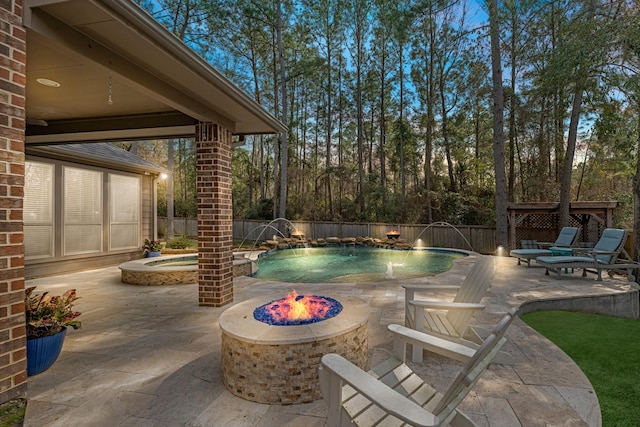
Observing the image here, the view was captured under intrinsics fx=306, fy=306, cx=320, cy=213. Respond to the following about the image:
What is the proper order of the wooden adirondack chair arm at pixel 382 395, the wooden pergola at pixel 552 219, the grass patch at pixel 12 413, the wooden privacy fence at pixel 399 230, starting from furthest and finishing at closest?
the wooden privacy fence at pixel 399 230 < the wooden pergola at pixel 552 219 < the grass patch at pixel 12 413 < the wooden adirondack chair arm at pixel 382 395

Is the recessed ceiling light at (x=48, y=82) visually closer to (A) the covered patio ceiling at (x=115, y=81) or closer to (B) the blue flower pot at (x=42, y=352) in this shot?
(A) the covered patio ceiling at (x=115, y=81)

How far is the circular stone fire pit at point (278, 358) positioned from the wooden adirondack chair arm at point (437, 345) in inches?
18.8

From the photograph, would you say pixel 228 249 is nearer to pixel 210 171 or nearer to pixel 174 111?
pixel 210 171

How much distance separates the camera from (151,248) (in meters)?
8.96

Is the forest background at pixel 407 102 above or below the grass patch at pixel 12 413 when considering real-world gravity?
above

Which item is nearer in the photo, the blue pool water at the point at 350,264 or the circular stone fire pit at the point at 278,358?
the circular stone fire pit at the point at 278,358

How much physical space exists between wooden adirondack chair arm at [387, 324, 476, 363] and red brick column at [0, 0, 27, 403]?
2244 millimetres

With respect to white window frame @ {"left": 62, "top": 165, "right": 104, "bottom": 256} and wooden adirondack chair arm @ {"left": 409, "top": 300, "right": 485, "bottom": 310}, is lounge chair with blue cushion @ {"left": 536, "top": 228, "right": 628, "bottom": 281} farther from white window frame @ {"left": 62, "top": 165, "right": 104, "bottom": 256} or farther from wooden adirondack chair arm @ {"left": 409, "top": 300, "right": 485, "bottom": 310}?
white window frame @ {"left": 62, "top": 165, "right": 104, "bottom": 256}

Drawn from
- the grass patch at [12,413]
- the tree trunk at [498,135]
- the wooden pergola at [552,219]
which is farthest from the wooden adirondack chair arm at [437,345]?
the wooden pergola at [552,219]

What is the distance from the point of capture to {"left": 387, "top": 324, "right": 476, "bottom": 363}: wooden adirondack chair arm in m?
1.76

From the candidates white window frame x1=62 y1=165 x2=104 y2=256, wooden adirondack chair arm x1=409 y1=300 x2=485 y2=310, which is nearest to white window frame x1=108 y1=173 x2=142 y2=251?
white window frame x1=62 y1=165 x2=104 y2=256

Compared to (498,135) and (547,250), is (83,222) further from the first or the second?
(498,135)

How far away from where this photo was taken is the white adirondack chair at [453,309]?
8.78 feet

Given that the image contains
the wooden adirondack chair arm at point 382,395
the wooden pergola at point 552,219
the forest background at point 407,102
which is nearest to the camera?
the wooden adirondack chair arm at point 382,395
